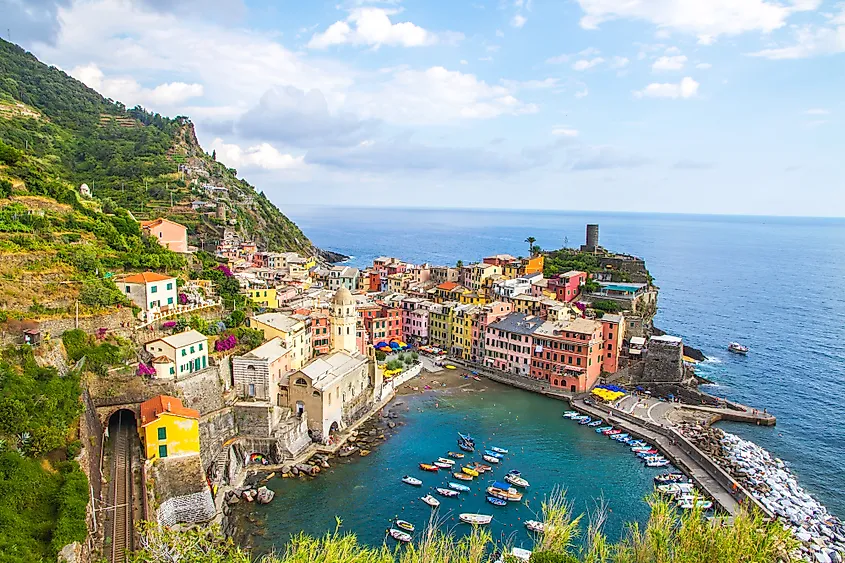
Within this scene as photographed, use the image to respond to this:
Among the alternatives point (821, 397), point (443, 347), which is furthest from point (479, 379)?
point (821, 397)

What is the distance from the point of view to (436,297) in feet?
251

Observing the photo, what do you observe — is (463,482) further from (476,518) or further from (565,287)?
(565,287)

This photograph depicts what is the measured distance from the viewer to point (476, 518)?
33750mm

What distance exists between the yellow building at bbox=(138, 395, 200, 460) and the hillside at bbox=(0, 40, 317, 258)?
1431 inches

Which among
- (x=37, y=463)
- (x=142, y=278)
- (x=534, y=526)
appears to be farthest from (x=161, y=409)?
(x=534, y=526)

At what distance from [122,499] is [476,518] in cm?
1956

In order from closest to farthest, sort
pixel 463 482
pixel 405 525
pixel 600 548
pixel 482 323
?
1. pixel 600 548
2. pixel 405 525
3. pixel 463 482
4. pixel 482 323

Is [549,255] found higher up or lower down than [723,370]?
higher up

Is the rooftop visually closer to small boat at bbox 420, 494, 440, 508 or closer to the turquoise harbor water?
the turquoise harbor water

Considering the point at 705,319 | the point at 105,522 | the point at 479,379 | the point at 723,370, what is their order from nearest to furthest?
the point at 105,522, the point at 479,379, the point at 723,370, the point at 705,319

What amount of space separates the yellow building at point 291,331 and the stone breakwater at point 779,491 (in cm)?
3299

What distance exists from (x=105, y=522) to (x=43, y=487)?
4509mm

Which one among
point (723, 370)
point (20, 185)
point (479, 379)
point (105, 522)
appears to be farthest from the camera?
point (723, 370)

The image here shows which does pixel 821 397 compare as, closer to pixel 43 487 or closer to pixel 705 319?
pixel 705 319
